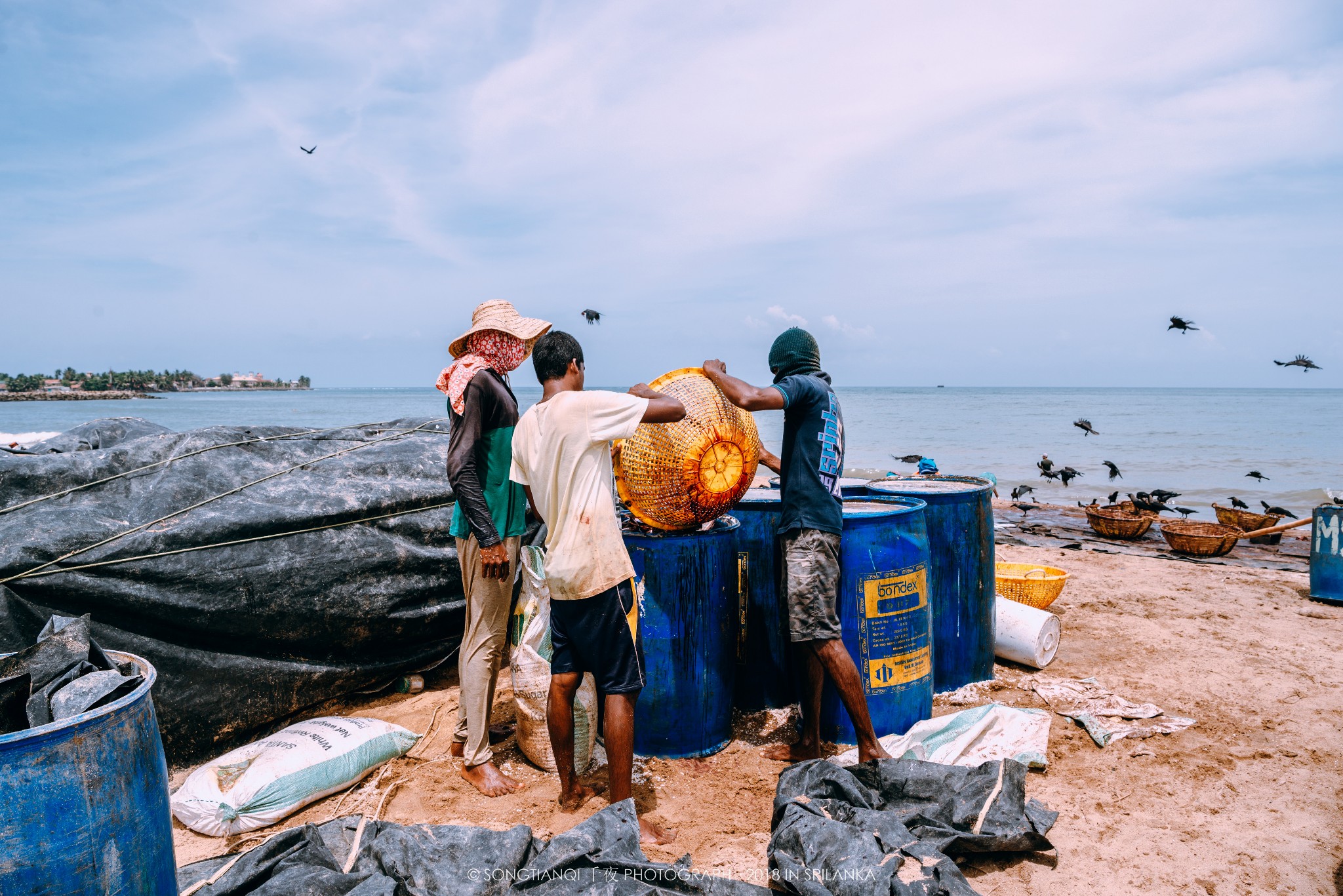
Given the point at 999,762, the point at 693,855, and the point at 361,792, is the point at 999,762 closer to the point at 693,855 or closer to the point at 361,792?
the point at 693,855

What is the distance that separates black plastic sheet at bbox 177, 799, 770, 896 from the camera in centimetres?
241

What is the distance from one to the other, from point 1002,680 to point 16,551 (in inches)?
211

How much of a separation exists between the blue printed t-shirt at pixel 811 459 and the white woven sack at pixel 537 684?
4.11 feet

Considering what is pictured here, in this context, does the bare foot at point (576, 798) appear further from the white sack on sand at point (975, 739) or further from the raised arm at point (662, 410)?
the raised arm at point (662, 410)

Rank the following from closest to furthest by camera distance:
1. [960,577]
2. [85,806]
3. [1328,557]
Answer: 1. [85,806]
2. [960,577]
3. [1328,557]

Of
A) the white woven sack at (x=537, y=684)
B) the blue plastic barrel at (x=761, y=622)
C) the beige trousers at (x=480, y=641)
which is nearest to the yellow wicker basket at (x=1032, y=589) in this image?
the blue plastic barrel at (x=761, y=622)

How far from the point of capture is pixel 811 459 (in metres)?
3.54

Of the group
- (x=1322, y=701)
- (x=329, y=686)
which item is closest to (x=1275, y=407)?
(x=1322, y=701)

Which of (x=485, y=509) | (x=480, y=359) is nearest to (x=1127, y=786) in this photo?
(x=485, y=509)

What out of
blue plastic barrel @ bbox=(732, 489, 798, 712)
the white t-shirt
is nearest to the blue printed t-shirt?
blue plastic barrel @ bbox=(732, 489, 798, 712)

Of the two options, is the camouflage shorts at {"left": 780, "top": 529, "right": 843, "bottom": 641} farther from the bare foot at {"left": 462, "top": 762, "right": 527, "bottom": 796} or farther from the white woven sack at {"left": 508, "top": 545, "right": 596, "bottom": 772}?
the bare foot at {"left": 462, "top": 762, "right": 527, "bottom": 796}

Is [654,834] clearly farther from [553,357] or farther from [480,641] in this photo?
[553,357]

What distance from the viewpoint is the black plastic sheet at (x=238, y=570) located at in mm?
3529

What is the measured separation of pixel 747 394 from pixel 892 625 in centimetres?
141
